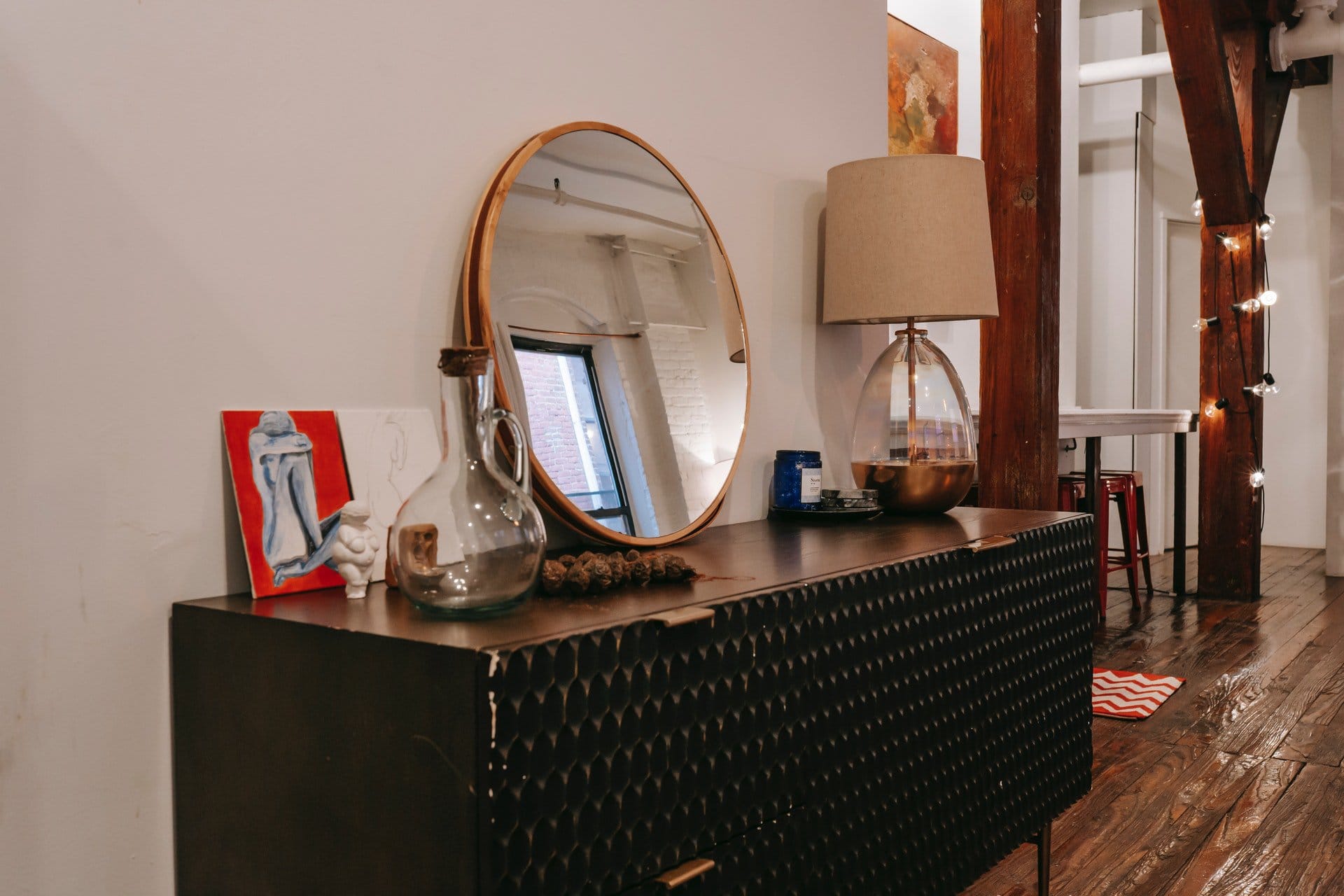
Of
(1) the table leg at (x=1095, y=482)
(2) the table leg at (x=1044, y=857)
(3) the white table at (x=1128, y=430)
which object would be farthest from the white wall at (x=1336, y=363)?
(2) the table leg at (x=1044, y=857)

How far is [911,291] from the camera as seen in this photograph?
2.00m

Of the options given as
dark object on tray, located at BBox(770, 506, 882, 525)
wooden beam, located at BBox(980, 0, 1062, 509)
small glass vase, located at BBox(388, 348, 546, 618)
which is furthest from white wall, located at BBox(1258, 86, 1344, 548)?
small glass vase, located at BBox(388, 348, 546, 618)

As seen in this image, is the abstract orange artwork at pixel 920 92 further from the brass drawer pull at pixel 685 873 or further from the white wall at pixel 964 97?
the brass drawer pull at pixel 685 873

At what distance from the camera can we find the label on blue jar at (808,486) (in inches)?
77.8

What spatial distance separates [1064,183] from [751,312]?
4.06 meters

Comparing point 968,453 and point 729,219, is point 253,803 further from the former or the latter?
point 968,453

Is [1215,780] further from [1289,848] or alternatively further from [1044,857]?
[1044,857]

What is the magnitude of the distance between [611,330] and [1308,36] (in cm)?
601

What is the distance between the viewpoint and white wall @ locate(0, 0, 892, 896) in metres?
1.02

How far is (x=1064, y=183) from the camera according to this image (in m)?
5.46

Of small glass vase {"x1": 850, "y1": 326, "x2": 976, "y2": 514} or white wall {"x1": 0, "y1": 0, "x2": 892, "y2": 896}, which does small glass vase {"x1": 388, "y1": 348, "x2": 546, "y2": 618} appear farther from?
small glass vase {"x1": 850, "y1": 326, "x2": 976, "y2": 514}

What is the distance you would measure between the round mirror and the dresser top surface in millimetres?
112

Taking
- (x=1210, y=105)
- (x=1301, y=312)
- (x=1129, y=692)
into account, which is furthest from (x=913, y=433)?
(x=1301, y=312)

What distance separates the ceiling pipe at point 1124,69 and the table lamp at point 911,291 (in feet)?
14.6
